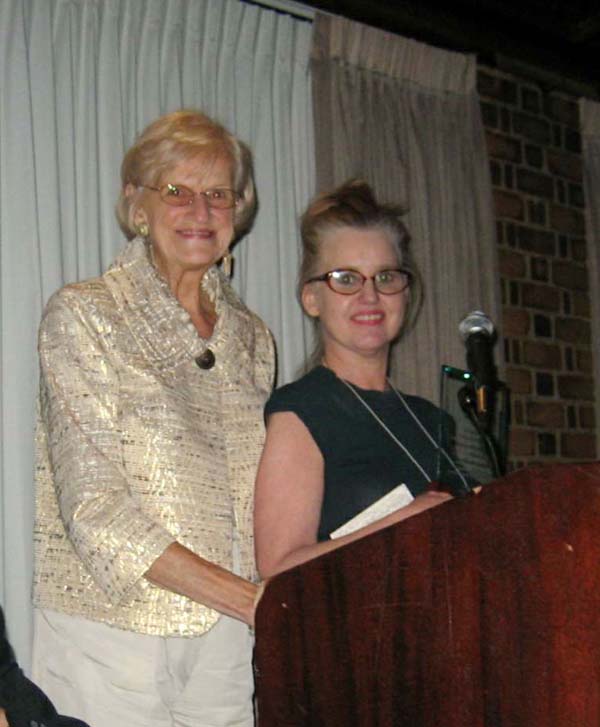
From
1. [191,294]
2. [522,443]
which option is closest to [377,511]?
[191,294]

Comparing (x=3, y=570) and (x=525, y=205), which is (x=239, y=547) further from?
(x=525, y=205)

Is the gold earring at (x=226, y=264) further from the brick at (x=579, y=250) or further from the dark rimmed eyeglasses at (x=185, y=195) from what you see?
the brick at (x=579, y=250)

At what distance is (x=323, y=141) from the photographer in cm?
290

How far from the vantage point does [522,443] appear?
3273 mm

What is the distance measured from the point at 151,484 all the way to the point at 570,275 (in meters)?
2.33

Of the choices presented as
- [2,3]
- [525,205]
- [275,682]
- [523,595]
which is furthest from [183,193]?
[525,205]

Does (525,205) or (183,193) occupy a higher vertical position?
(525,205)

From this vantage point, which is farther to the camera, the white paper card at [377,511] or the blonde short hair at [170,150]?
the blonde short hair at [170,150]

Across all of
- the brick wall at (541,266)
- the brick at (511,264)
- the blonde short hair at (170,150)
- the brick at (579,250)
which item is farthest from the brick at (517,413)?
the blonde short hair at (170,150)

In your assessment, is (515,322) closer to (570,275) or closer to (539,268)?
(539,268)

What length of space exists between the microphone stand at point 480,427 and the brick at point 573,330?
2331mm

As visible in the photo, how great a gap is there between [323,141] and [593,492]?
225cm

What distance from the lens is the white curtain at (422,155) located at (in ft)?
9.64

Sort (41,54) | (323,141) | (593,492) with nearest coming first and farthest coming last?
(593,492)
(41,54)
(323,141)
